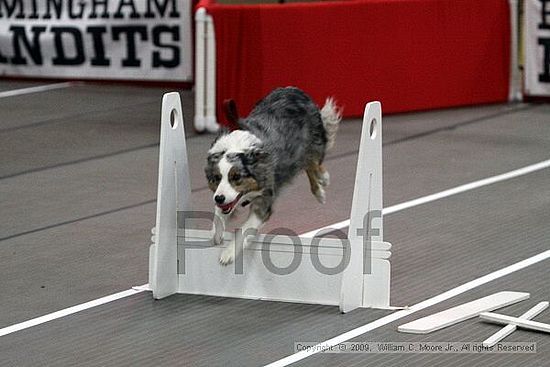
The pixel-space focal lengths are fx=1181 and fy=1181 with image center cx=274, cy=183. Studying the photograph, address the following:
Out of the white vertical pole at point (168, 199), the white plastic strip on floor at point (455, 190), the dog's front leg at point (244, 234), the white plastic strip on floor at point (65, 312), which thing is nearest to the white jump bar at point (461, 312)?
the dog's front leg at point (244, 234)

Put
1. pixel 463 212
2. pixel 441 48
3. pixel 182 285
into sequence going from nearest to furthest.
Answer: pixel 182 285 → pixel 463 212 → pixel 441 48

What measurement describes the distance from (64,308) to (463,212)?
3.30 m

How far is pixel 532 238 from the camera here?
7684 millimetres

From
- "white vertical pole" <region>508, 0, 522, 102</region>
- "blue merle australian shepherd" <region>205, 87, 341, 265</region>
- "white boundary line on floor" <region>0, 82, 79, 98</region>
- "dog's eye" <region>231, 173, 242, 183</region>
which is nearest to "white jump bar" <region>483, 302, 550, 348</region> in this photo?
"blue merle australian shepherd" <region>205, 87, 341, 265</region>

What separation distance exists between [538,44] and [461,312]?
7588mm

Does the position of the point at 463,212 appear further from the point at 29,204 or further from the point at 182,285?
the point at 29,204

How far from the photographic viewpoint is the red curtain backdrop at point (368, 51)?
11695 millimetres

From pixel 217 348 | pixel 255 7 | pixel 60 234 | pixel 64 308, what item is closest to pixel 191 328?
pixel 217 348

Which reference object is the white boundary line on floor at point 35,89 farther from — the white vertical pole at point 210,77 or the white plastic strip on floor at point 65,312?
the white plastic strip on floor at point 65,312

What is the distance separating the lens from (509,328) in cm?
579

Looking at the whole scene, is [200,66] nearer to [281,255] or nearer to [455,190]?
[455,190]

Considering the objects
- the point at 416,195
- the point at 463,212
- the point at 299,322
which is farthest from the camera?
the point at 416,195

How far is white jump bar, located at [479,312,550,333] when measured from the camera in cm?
578

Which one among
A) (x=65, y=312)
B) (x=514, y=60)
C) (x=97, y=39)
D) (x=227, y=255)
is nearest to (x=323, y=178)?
(x=227, y=255)
